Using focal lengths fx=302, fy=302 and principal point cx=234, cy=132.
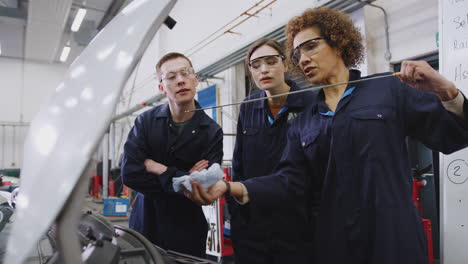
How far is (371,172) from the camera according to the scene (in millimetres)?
943

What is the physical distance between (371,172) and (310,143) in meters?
0.25

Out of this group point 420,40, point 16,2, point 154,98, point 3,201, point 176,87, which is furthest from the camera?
point 16,2

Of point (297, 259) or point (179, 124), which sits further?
point (179, 124)

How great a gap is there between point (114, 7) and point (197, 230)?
304 inches

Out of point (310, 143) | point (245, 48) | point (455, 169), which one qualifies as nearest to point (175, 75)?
point (310, 143)

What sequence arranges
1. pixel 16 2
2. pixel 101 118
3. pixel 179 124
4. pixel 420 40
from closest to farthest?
1. pixel 101 118
2. pixel 179 124
3. pixel 420 40
4. pixel 16 2

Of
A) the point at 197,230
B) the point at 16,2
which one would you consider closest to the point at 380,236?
the point at 197,230

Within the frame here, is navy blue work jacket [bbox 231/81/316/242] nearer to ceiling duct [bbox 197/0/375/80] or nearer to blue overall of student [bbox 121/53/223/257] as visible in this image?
blue overall of student [bbox 121/53/223/257]

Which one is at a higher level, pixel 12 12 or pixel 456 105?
pixel 12 12

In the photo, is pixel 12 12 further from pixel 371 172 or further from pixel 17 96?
pixel 371 172

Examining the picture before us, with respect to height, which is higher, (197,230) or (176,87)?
(176,87)

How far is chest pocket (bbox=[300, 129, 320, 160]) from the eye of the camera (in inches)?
43.9

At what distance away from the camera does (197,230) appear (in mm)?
1407

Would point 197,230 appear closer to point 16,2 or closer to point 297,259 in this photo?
point 297,259
